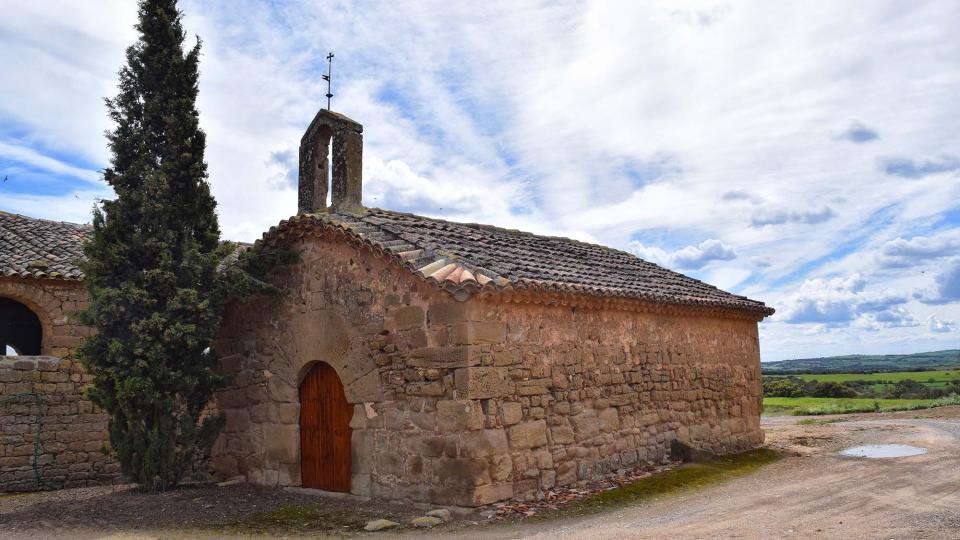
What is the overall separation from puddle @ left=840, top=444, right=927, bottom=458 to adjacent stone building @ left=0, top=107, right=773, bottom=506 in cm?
205

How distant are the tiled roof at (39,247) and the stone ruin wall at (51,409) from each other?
269 millimetres

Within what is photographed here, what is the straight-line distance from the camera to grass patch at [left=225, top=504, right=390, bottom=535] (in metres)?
7.64

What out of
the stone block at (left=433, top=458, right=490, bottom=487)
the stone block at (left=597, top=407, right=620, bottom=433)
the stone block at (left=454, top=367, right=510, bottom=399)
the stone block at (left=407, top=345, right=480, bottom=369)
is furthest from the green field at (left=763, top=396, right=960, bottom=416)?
the stone block at (left=407, top=345, right=480, bottom=369)

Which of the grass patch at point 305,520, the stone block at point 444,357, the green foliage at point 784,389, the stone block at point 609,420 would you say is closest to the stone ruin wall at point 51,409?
the grass patch at point 305,520

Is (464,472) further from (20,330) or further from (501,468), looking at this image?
(20,330)

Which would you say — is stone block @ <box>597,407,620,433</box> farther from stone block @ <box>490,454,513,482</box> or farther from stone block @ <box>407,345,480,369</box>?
stone block @ <box>407,345,480,369</box>

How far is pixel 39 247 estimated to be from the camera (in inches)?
499

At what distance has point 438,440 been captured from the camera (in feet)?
26.4

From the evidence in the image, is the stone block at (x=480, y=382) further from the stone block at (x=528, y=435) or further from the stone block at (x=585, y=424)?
the stone block at (x=585, y=424)

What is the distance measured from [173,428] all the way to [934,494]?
903 centimetres

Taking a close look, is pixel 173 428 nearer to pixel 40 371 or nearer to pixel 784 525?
pixel 40 371

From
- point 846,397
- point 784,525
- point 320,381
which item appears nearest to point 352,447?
point 320,381

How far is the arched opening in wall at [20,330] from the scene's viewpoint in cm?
1323

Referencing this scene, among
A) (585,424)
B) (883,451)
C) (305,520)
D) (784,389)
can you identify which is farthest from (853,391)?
(305,520)
